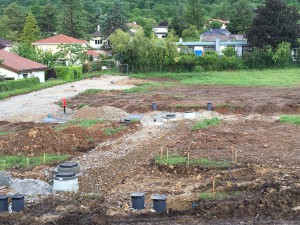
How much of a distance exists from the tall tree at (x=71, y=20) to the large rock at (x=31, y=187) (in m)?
59.3

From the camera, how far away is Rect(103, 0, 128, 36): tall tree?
6781 cm

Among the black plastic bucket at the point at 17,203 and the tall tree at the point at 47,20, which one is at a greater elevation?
the tall tree at the point at 47,20

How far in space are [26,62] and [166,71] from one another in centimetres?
1379

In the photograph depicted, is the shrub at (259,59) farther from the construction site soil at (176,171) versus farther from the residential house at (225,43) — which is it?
the construction site soil at (176,171)

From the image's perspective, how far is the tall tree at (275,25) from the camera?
5009cm

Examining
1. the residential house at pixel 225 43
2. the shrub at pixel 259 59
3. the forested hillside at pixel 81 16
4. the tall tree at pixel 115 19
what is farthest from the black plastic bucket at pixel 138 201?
the tall tree at pixel 115 19

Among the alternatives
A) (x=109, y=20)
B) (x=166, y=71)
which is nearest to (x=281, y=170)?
(x=166, y=71)

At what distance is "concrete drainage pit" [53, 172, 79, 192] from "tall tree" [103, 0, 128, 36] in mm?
57327

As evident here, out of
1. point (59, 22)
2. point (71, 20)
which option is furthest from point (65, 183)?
point (59, 22)

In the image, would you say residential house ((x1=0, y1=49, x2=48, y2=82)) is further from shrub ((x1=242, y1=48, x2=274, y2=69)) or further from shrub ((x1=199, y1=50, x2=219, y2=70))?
shrub ((x1=242, y1=48, x2=274, y2=69))

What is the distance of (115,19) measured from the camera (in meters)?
68.5

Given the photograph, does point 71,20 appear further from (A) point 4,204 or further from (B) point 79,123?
(A) point 4,204

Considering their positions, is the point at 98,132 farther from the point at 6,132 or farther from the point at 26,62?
the point at 26,62

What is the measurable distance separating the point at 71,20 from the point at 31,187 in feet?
201
